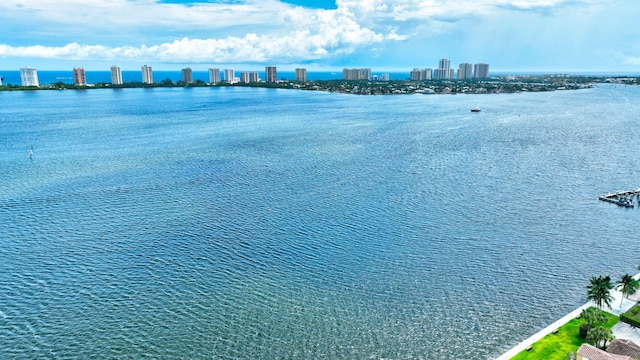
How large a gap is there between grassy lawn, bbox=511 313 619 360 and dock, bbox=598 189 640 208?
30.5 metres

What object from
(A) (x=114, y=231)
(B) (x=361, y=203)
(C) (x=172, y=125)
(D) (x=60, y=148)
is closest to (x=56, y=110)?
(C) (x=172, y=125)

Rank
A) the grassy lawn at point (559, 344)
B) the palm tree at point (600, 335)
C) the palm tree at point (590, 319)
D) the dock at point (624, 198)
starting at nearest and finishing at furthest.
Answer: the palm tree at point (600, 335) < the grassy lawn at point (559, 344) < the palm tree at point (590, 319) < the dock at point (624, 198)

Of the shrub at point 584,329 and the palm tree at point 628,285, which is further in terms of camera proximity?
the palm tree at point 628,285

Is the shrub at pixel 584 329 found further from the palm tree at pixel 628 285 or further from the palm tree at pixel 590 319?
the palm tree at pixel 628 285

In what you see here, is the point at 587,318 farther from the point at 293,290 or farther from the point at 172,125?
the point at 172,125

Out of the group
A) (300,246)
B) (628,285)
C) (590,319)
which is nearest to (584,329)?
(590,319)

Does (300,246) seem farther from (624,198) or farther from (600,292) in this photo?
(624,198)

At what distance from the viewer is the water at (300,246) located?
28734 millimetres

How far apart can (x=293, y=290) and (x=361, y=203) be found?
68.0ft

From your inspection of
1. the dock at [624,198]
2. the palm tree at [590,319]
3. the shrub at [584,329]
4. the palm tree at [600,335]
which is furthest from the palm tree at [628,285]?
the dock at [624,198]

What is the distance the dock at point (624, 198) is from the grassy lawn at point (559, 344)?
30450mm

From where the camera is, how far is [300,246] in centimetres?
4103

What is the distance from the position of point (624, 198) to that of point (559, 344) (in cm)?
3714

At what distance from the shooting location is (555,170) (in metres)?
67.6
